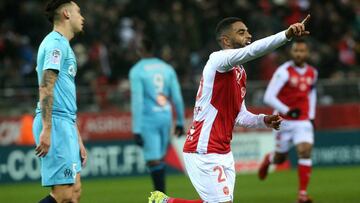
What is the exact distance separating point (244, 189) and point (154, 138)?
304cm

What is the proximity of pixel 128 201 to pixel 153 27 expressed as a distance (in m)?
9.21

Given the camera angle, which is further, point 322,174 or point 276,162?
point 322,174

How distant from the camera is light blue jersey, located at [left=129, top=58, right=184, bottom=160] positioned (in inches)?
508

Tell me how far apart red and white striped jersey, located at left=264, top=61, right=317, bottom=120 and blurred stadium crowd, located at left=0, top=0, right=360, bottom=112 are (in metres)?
7.04

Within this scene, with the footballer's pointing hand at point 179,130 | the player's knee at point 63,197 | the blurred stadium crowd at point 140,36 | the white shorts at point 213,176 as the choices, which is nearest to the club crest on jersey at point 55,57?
the player's knee at point 63,197

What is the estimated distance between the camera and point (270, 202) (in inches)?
499

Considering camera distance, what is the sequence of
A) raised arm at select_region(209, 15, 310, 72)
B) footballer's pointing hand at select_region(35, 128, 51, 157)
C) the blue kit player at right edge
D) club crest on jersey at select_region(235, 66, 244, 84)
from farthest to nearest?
1. the blue kit player at right edge
2. club crest on jersey at select_region(235, 66, 244, 84)
3. footballer's pointing hand at select_region(35, 128, 51, 157)
4. raised arm at select_region(209, 15, 310, 72)

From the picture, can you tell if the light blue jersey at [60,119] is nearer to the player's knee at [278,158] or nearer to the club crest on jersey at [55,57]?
the club crest on jersey at [55,57]

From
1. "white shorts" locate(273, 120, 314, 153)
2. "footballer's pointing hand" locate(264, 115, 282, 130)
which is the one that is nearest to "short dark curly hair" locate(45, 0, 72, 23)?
"footballer's pointing hand" locate(264, 115, 282, 130)

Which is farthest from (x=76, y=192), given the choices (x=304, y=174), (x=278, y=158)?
(x=278, y=158)

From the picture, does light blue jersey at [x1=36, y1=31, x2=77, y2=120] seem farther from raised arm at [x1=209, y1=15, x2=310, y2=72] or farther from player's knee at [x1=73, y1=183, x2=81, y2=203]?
raised arm at [x1=209, y1=15, x2=310, y2=72]

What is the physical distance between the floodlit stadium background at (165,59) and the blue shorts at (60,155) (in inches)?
306

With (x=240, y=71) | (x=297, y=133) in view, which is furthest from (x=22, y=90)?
(x=240, y=71)

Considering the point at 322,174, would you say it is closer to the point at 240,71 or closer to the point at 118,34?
the point at 118,34
